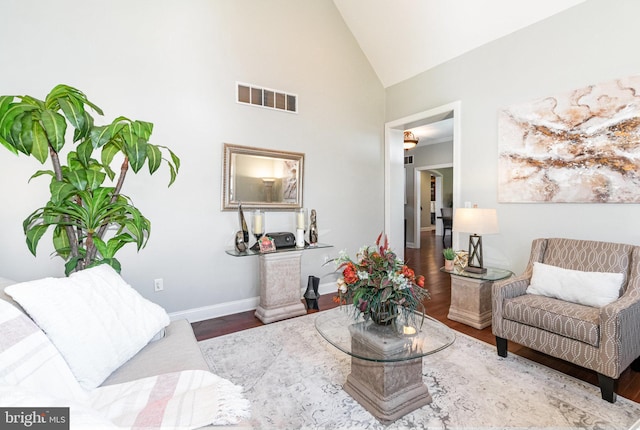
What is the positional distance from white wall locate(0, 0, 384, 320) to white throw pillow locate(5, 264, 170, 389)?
5.26 feet

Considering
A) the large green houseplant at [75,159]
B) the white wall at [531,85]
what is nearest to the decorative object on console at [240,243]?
the large green houseplant at [75,159]

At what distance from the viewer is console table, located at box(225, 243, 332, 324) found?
3.21 m

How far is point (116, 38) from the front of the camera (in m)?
2.76

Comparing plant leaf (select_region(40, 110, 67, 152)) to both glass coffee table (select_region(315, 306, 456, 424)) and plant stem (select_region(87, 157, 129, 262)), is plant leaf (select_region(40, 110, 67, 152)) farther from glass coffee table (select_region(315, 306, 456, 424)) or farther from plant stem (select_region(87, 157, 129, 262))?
glass coffee table (select_region(315, 306, 456, 424))

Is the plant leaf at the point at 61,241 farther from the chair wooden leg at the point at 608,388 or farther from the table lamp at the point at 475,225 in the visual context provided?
the chair wooden leg at the point at 608,388

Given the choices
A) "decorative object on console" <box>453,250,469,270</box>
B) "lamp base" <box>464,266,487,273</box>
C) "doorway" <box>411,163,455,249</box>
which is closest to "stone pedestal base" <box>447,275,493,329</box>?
"lamp base" <box>464,266,487,273</box>

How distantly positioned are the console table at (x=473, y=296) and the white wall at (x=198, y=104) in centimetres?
156

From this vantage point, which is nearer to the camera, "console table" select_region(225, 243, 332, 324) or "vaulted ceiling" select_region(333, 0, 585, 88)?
"vaulted ceiling" select_region(333, 0, 585, 88)

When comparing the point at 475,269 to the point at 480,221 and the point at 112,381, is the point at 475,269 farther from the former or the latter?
the point at 112,381

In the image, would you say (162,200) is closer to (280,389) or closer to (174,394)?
(280,389)

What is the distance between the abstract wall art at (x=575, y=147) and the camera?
248 cm

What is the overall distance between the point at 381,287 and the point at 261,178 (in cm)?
224

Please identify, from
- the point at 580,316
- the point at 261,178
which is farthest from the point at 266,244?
the point at 580,316

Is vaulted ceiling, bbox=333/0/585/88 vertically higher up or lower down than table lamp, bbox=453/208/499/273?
higher up
